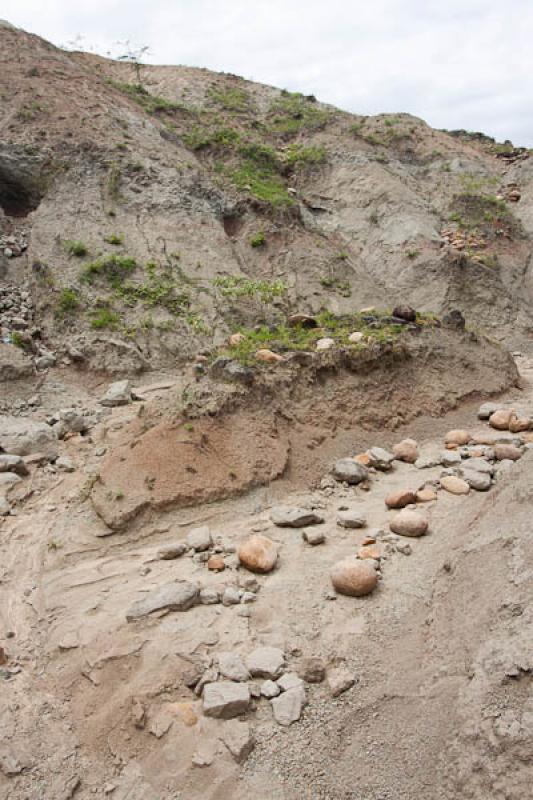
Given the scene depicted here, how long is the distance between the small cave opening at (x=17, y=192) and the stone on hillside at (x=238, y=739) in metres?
11.6

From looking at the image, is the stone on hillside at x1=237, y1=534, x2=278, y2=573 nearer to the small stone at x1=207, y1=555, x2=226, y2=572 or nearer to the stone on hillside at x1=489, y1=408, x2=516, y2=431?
the small stone at x1=207, y1=555, x2=226, y2=572

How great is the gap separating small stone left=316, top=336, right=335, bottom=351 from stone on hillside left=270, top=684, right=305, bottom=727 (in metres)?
4.39

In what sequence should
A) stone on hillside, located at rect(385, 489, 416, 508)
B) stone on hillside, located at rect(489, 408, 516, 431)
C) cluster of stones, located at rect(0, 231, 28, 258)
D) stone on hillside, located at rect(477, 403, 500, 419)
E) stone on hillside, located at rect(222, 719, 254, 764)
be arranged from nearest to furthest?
stone on hillside, located at rect(222, 719, 254, 764)
stone on hillside, located at rect(385, 489, 416, 508)
stone on hillside, located at rect(489, 408, 516, 431)
stone on hillside, located at rect(477, 403, 500, 419)
cluster of stones, located at rect(0, 231, 28, 258)

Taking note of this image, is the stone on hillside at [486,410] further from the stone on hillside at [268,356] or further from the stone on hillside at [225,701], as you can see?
the stone on hillside at [225,701]

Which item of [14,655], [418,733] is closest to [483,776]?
[418,733]

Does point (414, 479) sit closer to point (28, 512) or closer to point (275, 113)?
point (28, 512)

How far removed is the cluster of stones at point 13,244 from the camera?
10.7m

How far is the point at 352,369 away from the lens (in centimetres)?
693

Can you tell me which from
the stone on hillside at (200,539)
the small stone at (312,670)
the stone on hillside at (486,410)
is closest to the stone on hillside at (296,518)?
the stone on hillside at (200,539)

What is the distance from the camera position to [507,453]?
5672 millimetres

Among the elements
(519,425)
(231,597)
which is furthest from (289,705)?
(519,425)

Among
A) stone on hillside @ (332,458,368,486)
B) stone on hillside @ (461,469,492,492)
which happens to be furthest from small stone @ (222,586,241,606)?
stone on hillside @ (461,469,492,492)

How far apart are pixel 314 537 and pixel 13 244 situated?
9.10 m

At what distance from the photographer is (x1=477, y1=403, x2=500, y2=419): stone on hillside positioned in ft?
23.5
